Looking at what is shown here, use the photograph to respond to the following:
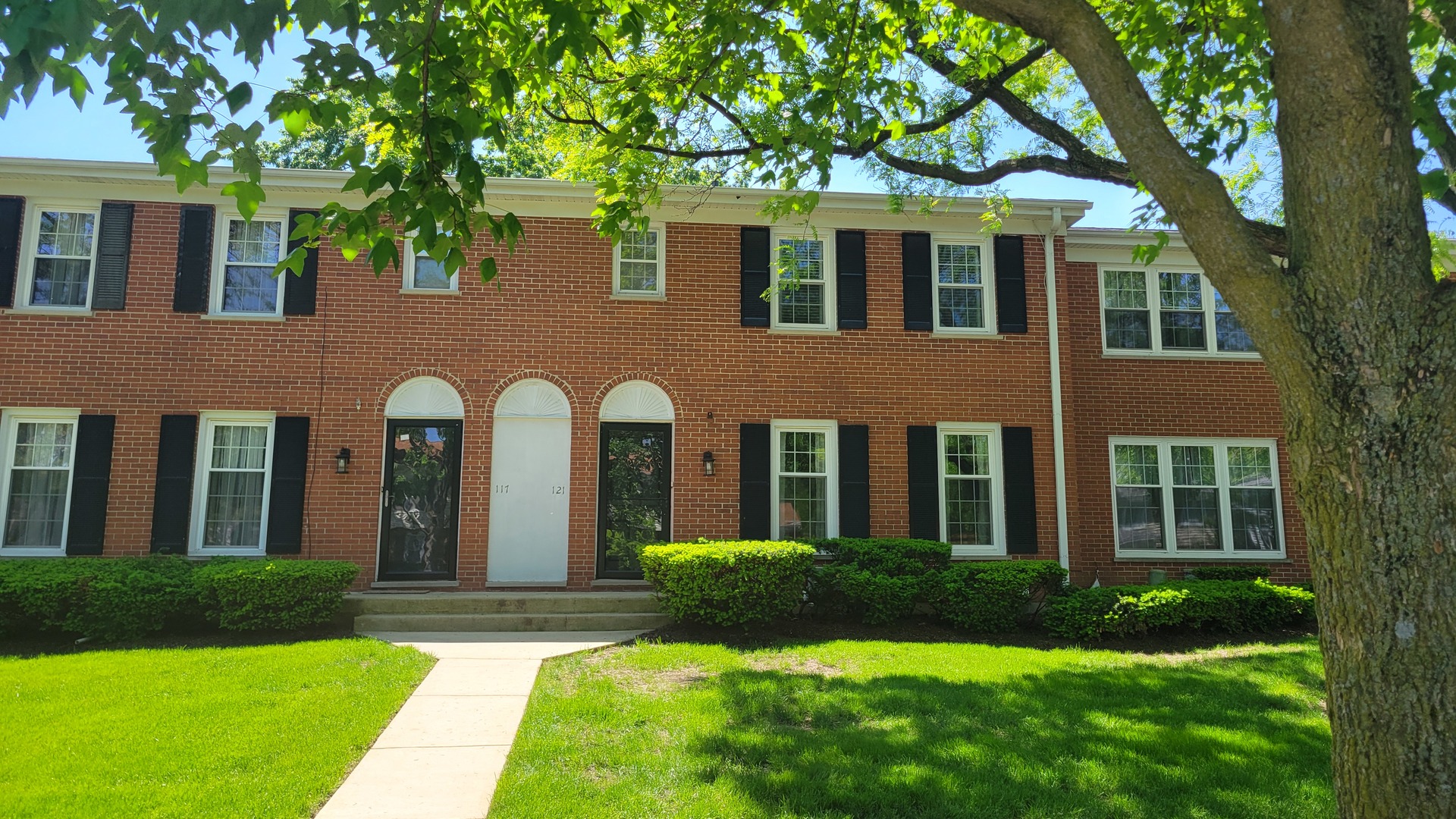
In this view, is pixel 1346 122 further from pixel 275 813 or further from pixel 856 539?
pixel 856 539

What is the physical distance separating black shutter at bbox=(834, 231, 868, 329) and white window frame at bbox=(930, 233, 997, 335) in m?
1.10

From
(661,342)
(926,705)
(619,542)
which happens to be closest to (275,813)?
(926,705)

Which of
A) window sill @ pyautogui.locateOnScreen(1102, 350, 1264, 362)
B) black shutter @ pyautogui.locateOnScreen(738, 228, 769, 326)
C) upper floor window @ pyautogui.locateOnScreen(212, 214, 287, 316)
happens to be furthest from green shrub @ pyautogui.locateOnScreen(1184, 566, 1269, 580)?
upper floor window @ pyautogui.locateOnScreen(212, 214, 287, 316)

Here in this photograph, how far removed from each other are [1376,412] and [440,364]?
10.8 m

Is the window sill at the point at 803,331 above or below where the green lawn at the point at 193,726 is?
above

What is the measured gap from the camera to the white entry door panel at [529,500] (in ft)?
37.7

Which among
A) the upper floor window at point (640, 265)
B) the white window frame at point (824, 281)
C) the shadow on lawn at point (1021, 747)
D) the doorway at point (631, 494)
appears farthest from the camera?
the white window frame at point (824, 281)

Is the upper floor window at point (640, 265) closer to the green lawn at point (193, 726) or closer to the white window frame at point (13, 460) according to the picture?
the green lawn at point (193, 726)

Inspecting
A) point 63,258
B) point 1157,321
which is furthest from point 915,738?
point 63,258

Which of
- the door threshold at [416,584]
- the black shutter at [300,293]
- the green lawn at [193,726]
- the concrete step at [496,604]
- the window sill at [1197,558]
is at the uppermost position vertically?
the black shutter at [300,293]

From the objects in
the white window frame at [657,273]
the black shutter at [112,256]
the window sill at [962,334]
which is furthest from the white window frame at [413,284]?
the window sill at [962,334]

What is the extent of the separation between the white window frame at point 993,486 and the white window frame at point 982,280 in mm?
1440

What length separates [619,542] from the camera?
11.7 meters

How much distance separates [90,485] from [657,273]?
7934 millimetres
